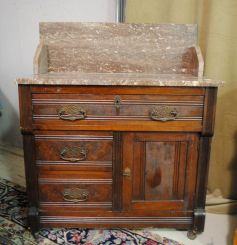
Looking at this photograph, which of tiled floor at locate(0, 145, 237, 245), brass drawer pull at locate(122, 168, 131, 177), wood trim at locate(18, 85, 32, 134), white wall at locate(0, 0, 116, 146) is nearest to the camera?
wood trim at locate(18, 85, 32, 134)

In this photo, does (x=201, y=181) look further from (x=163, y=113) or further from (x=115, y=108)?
(x=115, y=108)

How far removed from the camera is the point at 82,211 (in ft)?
4.21

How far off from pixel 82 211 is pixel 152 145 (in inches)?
17.3

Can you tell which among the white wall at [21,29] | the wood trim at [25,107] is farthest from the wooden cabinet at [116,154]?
the white wall at [21,29]

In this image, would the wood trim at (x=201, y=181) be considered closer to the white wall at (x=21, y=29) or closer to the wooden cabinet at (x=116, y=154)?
the wooden cabinet at (x=116, y=154)

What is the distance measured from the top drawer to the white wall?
99cm

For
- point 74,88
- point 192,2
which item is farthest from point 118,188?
point 192,2

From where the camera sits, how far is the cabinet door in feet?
3.93

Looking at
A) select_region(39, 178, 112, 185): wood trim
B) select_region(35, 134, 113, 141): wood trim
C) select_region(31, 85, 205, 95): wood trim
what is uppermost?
select_region(31, 85, 205, 95): wood trim

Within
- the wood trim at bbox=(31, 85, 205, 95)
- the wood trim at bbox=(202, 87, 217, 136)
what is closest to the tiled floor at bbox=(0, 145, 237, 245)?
the wood trim at bbox=(202, 87, 217, 136)

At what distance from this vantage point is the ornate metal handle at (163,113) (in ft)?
3.78

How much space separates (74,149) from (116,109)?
0.83 ft

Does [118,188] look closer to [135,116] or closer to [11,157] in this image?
[135,116]

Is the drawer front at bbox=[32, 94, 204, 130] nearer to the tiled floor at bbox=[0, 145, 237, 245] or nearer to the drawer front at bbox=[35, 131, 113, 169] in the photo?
the drawer front at bbox=[35, 131, 113, 169]
